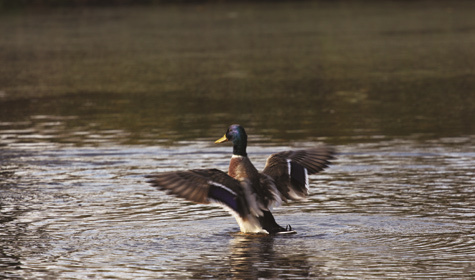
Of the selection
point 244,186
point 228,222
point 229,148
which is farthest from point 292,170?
point 229,148

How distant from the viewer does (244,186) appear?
8250 millimetres

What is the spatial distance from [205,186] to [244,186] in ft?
1.16

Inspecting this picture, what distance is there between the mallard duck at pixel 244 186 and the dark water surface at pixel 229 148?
246 millimetres

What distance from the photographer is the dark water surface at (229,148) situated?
7.83 m

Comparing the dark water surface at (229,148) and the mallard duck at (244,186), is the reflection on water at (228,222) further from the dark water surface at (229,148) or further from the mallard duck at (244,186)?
the mallard duck at (244,186)

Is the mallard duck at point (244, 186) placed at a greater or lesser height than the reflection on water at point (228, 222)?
greater

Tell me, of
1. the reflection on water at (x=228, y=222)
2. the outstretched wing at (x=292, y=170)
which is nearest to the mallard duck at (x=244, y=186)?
the outstretched wing at (x=292, y=170)

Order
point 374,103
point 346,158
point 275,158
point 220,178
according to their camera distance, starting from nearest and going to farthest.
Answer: point 220,178 → point 275,158 → point 346,158 → point 374,103

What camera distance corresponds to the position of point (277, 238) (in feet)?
27.6

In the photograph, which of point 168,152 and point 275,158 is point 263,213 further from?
point 168,152

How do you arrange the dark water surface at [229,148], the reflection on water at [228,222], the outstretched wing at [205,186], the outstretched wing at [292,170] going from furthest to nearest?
1. the outstretched wing at [292,170]
2. the outstretched wing at [205,186]
3. the dark water surface at [229,148]
4. the reflection on water at [228,222]

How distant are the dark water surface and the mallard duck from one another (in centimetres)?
25

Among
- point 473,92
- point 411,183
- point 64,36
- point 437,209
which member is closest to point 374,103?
point 473,92

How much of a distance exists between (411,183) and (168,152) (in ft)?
11.8
